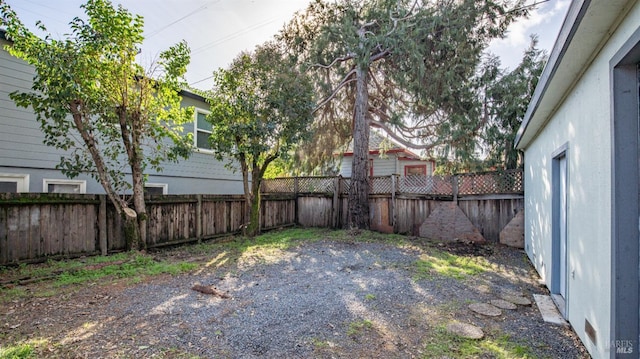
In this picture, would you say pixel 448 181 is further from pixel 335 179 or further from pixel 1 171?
pixel 1 171

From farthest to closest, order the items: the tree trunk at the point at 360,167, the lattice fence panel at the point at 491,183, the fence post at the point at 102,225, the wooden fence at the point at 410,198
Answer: the tree trunk at the point at 360,167 < the wooden fence at the point at 410,198 < the lattice fence panel at the point at 491,183 < the fence post at the point at 102,225

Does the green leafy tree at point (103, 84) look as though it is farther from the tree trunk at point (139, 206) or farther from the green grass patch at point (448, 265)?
the green grass patch at point (448, 265)

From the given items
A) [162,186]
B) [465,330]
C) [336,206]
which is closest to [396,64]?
[336,206]

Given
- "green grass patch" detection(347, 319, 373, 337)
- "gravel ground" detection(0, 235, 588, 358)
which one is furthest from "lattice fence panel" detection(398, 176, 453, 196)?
"green grass patch" detection(347, 319, 373, 337)

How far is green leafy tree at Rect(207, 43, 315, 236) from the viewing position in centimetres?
694

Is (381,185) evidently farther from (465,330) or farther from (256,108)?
(465,330)

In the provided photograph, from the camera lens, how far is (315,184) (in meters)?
10.1

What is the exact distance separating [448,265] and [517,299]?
1.66 metres

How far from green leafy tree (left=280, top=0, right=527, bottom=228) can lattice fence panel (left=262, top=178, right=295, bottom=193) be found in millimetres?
2161

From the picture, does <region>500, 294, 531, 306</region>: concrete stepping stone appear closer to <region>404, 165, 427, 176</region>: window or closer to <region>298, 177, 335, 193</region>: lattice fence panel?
<region>298, 177, 335, 193</region>: lattice fence panel

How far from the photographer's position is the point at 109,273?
14.6ft

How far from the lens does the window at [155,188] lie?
7.82m

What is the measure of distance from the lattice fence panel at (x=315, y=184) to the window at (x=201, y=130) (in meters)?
3.35

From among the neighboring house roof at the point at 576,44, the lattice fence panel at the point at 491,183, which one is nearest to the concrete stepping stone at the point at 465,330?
the neighboring house roof at the point at 576,44
